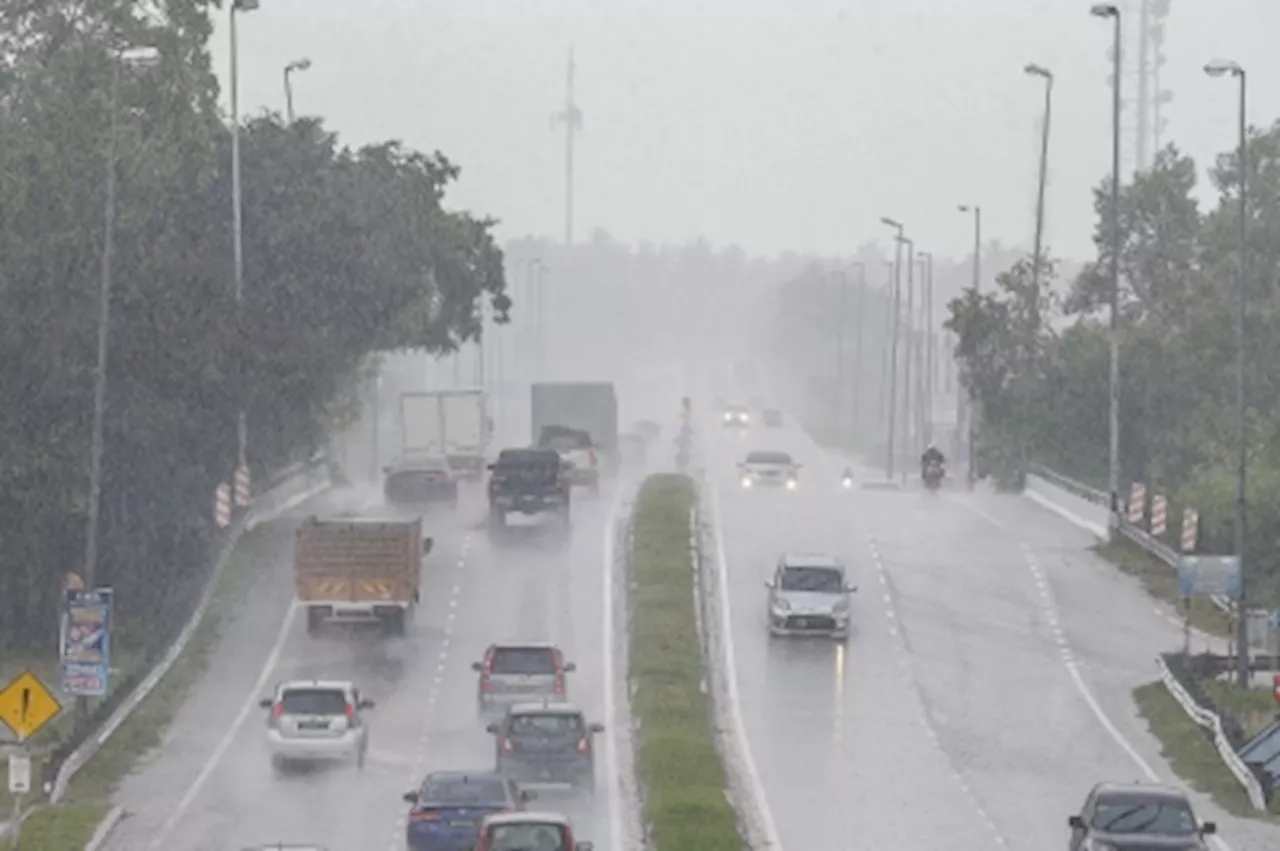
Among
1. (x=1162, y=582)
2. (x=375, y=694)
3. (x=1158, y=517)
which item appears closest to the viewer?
(x=375, y=694)

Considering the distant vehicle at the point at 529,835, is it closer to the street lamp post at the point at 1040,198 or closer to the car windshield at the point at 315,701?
the car windshield at the point at 315,701

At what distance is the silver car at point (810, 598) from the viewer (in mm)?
57062

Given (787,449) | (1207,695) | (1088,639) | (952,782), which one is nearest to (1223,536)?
(1088,639)

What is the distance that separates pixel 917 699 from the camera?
51.4 metres

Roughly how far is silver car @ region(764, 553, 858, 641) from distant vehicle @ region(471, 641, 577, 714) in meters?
8.78

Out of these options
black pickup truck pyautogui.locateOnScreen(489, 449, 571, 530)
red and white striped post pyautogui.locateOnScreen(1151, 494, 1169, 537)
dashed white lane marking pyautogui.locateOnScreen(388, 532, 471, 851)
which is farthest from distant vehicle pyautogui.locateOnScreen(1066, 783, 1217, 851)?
black pickup truck pyautogui.locateOnScreen(489, 449, 571, 530)

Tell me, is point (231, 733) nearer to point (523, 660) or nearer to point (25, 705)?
point (523, 660)

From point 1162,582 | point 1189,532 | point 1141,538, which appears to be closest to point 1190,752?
point 1189,532

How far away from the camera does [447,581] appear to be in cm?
6494

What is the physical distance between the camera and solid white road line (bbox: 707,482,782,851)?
40.0m

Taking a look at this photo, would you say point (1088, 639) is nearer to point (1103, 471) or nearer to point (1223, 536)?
point (1223, 536)

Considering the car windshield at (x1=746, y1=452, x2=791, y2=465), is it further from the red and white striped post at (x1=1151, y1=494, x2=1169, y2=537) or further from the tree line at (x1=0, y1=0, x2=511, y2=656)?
the red and white striped post at (x1=1151, y1=494, x2=1169, y2=537)

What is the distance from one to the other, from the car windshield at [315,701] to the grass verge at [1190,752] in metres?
14.0

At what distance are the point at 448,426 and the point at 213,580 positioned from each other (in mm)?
31012
